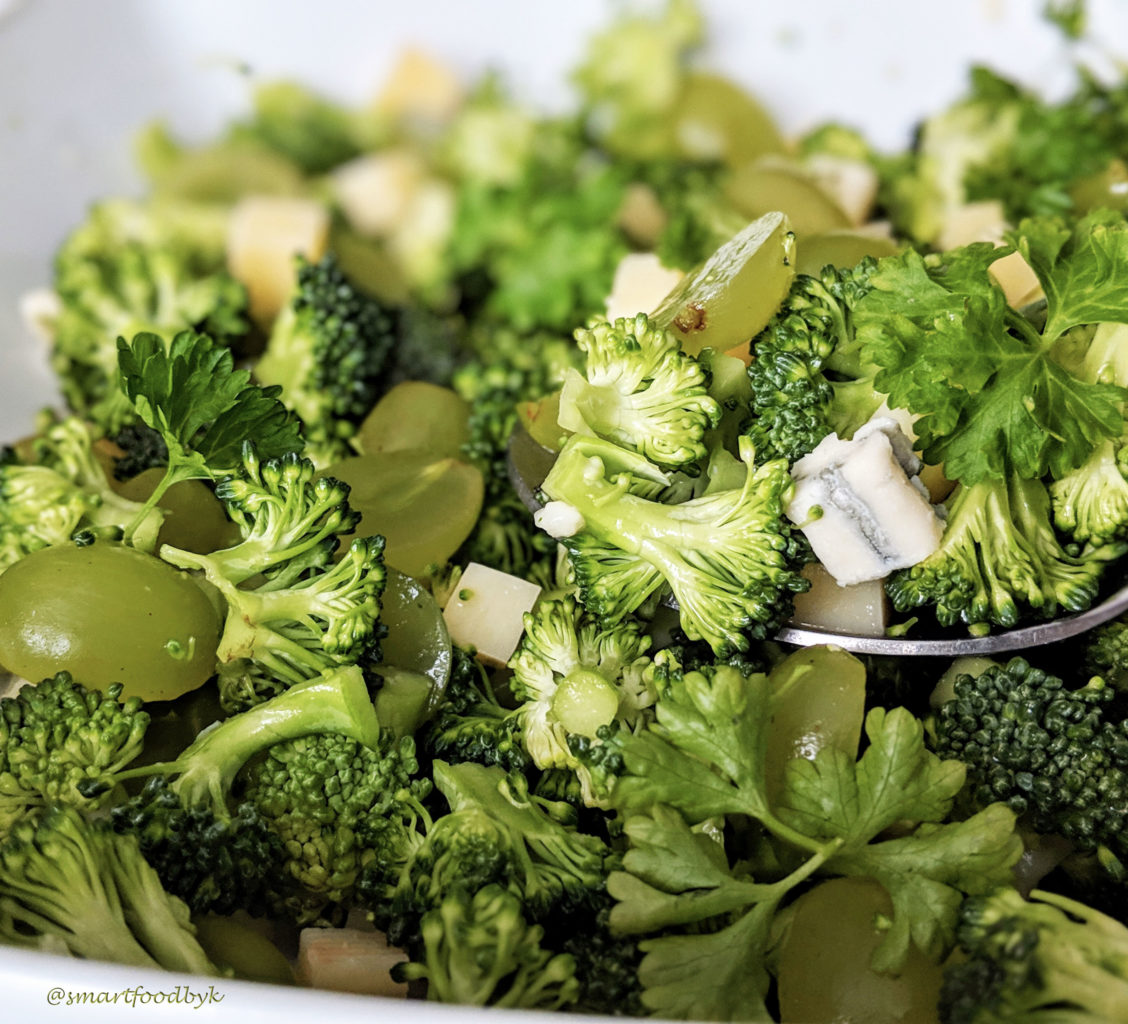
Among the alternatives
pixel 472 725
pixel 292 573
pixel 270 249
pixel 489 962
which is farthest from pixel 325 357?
pixel 489 962

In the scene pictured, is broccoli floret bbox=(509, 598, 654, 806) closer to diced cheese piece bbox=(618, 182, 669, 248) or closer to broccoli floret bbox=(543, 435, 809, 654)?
broccoli floret bbox=(543, 435, 809, 654)

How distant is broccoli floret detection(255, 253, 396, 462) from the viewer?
1.70 metres

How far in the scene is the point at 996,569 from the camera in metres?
1.17

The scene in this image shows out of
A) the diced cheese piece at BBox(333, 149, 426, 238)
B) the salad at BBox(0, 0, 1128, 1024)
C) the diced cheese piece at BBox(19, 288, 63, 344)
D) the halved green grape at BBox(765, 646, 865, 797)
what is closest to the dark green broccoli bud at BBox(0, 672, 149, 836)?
the salad at BBox(0, 0, 1128, 1024)

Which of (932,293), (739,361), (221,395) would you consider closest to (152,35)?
(221,395)

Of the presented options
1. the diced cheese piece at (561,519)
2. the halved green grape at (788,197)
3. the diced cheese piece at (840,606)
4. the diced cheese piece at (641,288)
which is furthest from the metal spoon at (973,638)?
the halved green grape at (788,197)

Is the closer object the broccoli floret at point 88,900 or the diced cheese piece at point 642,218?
the broccoli floret at point 88,900

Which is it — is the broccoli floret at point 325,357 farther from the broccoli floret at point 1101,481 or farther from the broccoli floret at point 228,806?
the broccoli floret at point 1101,481

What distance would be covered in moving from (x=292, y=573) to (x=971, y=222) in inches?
52.9

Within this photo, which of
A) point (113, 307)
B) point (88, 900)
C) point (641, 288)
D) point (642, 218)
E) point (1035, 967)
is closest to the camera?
point (1035, 967)

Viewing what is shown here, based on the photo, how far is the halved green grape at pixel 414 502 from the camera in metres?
1.34

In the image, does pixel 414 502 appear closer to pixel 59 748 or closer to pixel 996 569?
pixel 59 748

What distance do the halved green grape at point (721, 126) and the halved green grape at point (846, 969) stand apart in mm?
1712

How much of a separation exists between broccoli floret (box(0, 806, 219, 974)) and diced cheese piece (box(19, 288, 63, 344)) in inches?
46.9
